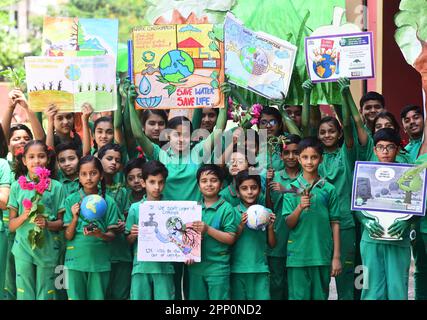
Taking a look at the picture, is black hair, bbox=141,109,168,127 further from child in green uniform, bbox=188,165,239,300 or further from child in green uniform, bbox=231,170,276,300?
child in green uniform, bbox=231,170,276,300

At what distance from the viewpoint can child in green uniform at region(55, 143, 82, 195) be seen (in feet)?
16.9

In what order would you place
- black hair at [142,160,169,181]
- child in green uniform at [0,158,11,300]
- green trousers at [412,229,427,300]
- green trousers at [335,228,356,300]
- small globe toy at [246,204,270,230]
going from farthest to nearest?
green trousers at [412,229,427,300], child in green uniform at [0,158,11,300], green trousers at [335,228,356,300], black hair at [142,160,169,181], small globe toy at [246,204,270,230]

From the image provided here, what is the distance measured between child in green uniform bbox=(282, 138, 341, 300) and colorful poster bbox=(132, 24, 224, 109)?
27.1 inches

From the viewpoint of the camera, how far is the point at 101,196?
5047 mm

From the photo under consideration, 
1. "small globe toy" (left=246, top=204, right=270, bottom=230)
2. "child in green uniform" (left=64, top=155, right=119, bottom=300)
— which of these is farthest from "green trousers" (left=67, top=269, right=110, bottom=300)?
"small globe toy" (left=246, top=204, right=270, bottom=230)

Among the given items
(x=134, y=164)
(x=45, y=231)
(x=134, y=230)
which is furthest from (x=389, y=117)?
(x=45, y=231)

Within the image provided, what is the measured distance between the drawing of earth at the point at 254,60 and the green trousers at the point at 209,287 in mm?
1253

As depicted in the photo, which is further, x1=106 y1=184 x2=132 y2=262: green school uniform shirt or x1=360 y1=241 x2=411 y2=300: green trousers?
x1=106 y1=184 x2=132 y2=262: green school uniform shirt

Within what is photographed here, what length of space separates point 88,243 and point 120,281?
0.34 meters

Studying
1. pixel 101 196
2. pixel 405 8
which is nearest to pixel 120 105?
pixel 101 196

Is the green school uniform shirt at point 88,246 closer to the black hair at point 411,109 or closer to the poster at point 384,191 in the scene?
the poster at point 384,191

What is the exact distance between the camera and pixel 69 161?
203 inches

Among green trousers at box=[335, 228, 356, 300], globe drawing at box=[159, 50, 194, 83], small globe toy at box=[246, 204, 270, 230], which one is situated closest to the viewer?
small globe toy at box=[246, 204, 270, 230]

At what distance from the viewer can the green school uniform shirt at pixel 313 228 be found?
5000 millimetres
